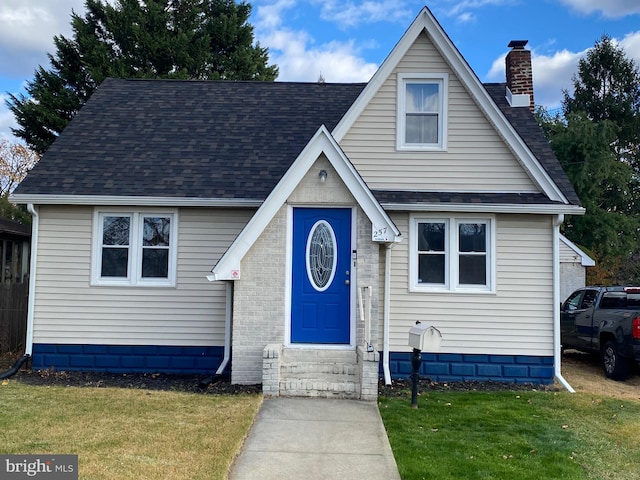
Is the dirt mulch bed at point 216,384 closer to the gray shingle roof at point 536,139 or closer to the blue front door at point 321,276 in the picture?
the blue front door at point 321,276

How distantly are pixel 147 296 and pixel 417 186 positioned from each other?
558 cm

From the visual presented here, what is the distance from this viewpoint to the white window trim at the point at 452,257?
948 cm

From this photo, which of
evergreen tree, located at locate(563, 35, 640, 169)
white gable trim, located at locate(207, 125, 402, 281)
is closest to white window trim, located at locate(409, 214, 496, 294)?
white gable trim, located at locate(207, 125, 402, 281)

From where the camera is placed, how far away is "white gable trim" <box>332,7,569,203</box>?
936 cm

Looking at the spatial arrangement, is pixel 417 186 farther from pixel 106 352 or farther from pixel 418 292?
pixel 106 352

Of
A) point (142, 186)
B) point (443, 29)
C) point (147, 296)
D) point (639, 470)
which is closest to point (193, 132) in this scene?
point (142, 186)

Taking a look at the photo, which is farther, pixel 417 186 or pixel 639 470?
pixel 417 186

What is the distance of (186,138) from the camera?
36.3ft

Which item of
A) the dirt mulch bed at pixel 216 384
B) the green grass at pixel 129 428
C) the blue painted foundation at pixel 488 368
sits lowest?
the dirt mulch bed at pixel 216 384

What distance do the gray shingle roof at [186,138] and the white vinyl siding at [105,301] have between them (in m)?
0.93

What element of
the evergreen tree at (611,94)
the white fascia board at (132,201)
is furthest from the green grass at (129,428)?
the evergreen tree at (611,94)

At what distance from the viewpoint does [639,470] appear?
208 inches

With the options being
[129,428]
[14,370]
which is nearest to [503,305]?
[129,428]

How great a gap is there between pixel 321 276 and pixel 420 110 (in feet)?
12.8
